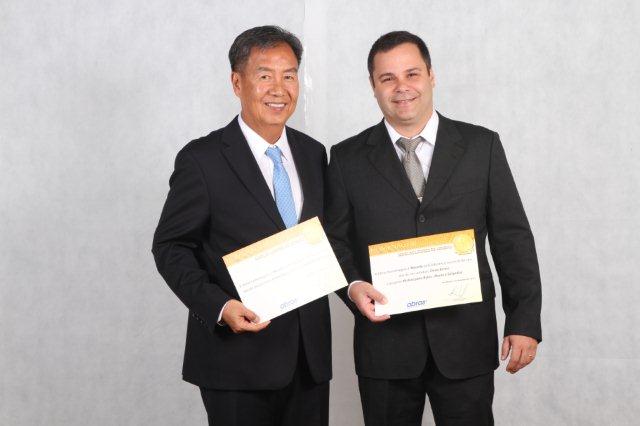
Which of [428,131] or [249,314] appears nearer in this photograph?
[249,314]

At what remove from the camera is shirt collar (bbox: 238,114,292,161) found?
2.24 m

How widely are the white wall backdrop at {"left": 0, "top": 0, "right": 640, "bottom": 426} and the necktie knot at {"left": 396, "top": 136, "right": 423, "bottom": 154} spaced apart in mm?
1203

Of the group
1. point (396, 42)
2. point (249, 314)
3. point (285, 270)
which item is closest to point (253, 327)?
point (249, 314)

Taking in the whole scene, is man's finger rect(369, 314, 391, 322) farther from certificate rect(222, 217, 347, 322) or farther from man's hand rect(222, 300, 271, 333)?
man's hand rect(222, 300, 271, 333)

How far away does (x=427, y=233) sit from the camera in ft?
7.07

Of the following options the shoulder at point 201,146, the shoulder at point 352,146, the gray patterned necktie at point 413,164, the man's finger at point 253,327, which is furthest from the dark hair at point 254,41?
the man's finger at point 253,327

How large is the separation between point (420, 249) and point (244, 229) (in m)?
0.47

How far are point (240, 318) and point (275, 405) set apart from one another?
32 cm

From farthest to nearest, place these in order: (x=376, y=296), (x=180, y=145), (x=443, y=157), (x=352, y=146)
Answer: (x=180, y=145) < (x=352, y=146) < (x=443, y=157) < (x=376, y=296)

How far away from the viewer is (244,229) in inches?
83.8

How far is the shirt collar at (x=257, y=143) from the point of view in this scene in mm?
2236

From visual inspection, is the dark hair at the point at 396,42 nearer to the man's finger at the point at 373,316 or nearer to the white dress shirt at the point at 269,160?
the white dress shirt at the point at 269,160

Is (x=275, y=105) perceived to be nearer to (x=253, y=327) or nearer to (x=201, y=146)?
(x=201, y=146)

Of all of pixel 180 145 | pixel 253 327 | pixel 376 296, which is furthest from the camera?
pixel 180 145
